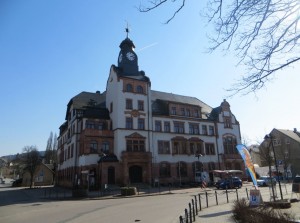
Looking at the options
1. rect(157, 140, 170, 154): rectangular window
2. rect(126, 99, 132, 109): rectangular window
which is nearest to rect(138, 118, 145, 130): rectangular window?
rect(126, 99, 132, 109): rectangular window

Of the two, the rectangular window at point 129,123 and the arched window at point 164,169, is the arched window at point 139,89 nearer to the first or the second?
the rectangular window at point 129,123

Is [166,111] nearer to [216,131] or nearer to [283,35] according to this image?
[216,131]

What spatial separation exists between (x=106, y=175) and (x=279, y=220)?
3066 centimetres

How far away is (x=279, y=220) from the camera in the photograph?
713 centimetres

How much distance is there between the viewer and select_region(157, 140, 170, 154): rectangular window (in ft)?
141

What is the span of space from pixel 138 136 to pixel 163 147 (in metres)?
5.20

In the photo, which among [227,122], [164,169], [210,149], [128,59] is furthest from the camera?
[227,122]

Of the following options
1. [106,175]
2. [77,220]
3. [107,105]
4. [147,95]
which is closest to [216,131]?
[147,95]

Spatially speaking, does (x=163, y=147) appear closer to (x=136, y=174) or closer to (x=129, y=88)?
(x=136, y=174)

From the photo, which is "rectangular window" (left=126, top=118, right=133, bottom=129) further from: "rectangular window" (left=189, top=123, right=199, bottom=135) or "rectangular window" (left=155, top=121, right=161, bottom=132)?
"rectangular window" (left=189, top=123, right=199, bottom=135)

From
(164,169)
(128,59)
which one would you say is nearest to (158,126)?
(164,169)

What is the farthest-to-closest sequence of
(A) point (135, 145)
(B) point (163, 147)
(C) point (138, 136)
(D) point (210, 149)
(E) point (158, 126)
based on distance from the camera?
(D) point (210, 149), (E) point (158, 126), (B) point (163, 147), (C) point (138, 136), (A) point (135, 145)

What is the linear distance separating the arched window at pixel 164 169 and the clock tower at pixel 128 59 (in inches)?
627

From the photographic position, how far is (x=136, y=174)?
128 ft
